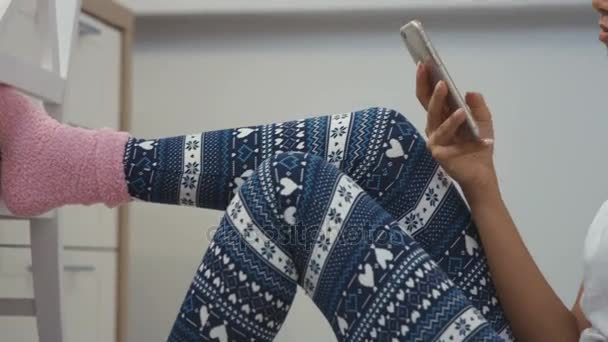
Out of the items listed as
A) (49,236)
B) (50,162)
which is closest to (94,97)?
(49,236)

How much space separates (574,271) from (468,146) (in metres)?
0.80

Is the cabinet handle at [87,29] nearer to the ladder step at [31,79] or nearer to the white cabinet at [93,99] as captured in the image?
the white cabinet at [93,99]

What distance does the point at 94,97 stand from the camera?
1327 mm

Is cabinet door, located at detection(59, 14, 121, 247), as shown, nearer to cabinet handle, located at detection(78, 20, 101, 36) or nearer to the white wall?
cabinet handle, located at detection(78, 20, 101, 36)

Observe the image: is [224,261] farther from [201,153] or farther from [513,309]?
[513,309]

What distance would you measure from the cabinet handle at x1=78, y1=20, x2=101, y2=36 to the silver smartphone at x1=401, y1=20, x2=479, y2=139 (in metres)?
0.71

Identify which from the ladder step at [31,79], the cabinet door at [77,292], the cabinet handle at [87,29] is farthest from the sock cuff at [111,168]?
the cabinet handle at [87,29]

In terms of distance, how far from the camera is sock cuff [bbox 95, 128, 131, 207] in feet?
2.43

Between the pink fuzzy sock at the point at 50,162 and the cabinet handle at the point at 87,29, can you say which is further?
the cabinet handle at the point at 87,29

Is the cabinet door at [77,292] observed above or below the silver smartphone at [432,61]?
below

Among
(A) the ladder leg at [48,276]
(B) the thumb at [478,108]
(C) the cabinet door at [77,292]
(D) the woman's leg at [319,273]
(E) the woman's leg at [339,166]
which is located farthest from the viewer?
(C) the cabinet door at [77,292]

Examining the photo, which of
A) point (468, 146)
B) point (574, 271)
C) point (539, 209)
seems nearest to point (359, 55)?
point (539, 209)

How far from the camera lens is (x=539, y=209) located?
57.1 inches

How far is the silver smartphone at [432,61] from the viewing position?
724 millimetres
